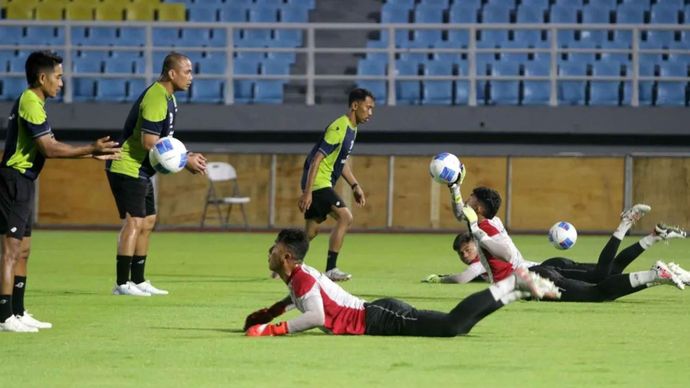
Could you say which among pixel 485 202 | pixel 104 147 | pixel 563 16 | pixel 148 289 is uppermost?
pixel 563 16

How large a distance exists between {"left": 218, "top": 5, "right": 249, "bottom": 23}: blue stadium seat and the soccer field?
13.2 m

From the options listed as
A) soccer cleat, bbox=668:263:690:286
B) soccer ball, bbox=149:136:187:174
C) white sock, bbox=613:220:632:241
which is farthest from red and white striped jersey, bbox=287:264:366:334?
white sock, bbox=613:220:632:241

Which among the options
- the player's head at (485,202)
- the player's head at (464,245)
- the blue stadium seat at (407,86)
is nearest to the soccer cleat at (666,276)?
the player's head at (485,202)

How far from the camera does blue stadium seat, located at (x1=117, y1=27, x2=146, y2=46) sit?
28.3 meters

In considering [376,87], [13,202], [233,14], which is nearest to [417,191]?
[376,87]

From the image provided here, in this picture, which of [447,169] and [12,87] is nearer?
[447,169]

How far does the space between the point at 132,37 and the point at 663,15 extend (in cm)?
1037

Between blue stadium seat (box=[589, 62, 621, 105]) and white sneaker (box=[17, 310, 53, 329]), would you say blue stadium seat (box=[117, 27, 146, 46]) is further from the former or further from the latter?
white sneaker (box=[17, 310, 53, 329])

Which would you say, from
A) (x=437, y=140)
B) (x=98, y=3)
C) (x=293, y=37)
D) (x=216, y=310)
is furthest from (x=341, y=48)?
(x=216, y=310)

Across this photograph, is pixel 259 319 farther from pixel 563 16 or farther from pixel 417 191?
pixel 563 16

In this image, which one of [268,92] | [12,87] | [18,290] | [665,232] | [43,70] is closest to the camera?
[43,70]

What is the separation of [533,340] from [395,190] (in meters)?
16.4

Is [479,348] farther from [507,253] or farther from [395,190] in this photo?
[395,190]

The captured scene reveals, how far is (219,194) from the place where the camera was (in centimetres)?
2625
